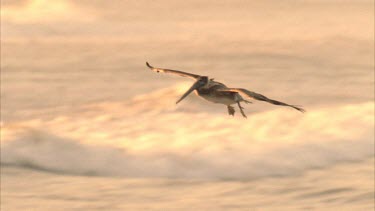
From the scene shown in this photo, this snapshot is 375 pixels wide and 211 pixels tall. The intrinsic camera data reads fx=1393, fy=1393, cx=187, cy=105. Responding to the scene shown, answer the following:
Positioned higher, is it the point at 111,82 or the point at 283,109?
the point at 111,82

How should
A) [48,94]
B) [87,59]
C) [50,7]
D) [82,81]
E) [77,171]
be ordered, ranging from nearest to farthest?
1. [77,171]
2. [48,94]
3. [82,81]
4. [87,59]
5. [50,7]

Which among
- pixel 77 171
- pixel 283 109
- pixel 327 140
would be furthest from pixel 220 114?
pixel 77 171

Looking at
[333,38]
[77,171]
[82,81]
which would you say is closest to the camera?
[77,171]

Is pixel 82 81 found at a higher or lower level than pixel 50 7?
lower

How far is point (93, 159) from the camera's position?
61625mm

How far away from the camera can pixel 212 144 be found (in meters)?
64.2

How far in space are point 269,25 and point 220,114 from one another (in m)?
36.1

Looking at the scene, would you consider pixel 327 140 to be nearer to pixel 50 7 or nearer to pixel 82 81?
pixel 82 81

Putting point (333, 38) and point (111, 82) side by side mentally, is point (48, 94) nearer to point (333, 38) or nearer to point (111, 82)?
point (111, 82)

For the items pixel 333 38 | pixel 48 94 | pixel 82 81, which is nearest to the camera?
pixel 48 94

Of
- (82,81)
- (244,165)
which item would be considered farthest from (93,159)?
(82,81)

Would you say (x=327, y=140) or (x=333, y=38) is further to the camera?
(x=333, y=38)

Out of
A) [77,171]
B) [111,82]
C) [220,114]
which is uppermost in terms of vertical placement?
[111,82]

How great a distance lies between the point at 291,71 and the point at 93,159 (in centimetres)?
2619
